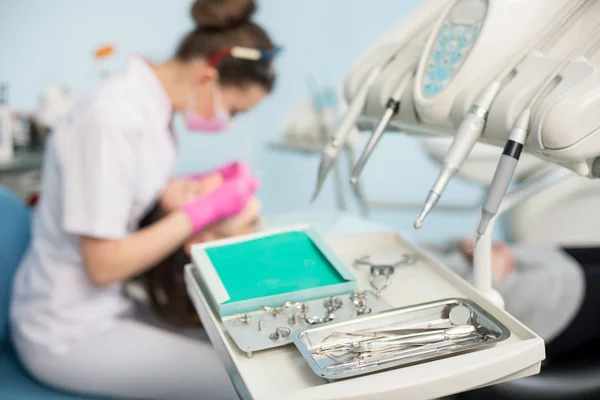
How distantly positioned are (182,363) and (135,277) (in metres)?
0.31

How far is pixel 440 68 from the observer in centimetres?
69

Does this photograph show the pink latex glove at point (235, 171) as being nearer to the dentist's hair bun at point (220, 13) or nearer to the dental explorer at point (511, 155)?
the dentist's hair bun at point (220, 13)

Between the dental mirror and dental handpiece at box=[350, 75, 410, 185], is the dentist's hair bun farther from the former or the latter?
the dental mirror

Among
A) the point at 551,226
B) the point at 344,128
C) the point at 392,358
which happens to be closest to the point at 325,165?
the point at 344,128

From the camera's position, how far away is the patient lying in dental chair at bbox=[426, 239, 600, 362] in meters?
1.46

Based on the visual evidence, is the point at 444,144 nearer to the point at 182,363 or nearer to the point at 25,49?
the point at 182,363

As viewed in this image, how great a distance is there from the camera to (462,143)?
592 mm

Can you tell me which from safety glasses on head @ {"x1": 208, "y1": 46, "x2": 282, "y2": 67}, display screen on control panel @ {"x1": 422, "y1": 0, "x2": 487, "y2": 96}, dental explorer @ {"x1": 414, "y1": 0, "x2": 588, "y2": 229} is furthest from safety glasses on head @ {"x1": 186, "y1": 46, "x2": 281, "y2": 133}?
dental explorer @ {"x1": 414, "y1": 0, "x2": 588, "y2": 229}

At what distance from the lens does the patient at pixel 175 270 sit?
4.70ft

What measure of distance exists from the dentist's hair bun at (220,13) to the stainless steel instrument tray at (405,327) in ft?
3.11

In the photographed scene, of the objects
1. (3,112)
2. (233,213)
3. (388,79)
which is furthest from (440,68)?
(3,112)

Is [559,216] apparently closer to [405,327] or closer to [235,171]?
[235,171]

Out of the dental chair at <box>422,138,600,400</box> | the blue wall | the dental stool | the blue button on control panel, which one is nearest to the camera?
the blue button on control panel

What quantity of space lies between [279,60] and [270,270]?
1.79 metres
